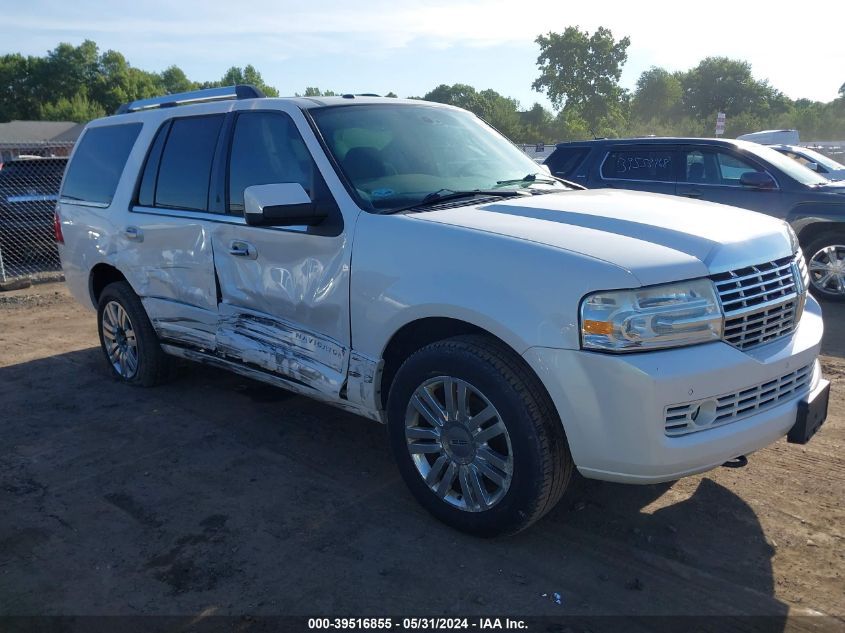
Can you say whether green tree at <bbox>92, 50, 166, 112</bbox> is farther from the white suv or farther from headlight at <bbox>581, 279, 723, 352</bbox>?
headlight at <bbox>581, 279, 723, 352</bbox>

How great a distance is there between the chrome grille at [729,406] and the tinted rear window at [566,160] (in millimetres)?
6700

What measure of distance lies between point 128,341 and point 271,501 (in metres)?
2.50

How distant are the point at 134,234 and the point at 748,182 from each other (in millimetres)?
6704

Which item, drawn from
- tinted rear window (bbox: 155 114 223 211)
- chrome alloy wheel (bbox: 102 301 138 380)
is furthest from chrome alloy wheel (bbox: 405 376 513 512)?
chrome alloy wheel (bbox: 102 301 138 380)

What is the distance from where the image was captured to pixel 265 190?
3.58 metres

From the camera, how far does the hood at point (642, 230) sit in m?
2.88

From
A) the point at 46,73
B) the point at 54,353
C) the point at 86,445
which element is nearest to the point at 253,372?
the point at 86,445

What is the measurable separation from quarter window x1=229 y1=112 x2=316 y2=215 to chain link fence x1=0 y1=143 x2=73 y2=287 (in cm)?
736

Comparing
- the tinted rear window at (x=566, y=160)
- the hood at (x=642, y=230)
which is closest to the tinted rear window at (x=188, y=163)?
the hood at (x=642, y=230)

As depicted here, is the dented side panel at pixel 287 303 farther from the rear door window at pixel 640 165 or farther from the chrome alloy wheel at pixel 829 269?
the chrome alloy wheel at pixel 829 269

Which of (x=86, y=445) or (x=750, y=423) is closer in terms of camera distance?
(x=750, y=423)

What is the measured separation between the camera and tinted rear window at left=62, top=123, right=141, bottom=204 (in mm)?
5438

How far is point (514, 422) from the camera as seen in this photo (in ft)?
9.73

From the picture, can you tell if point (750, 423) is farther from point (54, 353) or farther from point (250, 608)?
point (54, 353)
